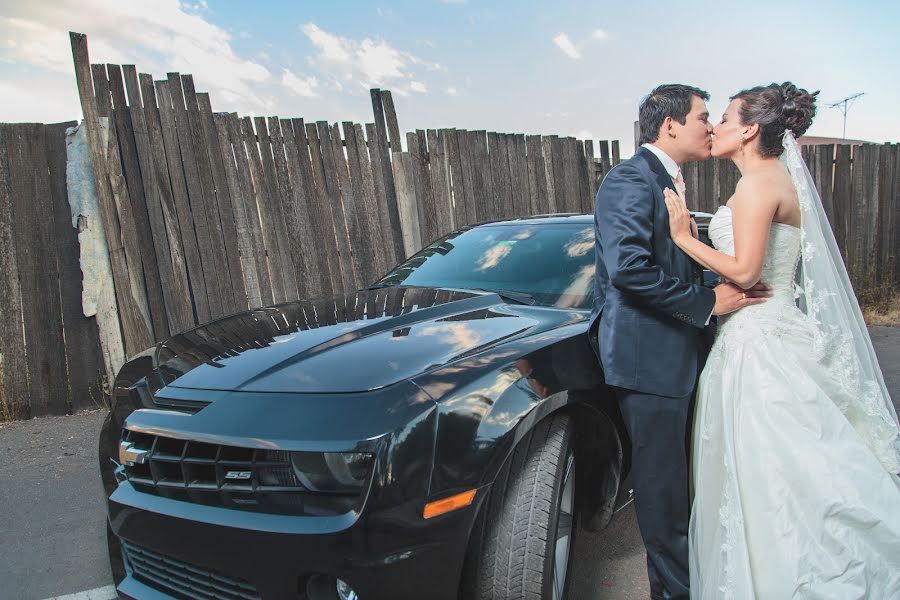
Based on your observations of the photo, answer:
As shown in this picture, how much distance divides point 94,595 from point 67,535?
65cm

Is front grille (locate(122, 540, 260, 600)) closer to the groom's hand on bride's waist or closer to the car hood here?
the car hood

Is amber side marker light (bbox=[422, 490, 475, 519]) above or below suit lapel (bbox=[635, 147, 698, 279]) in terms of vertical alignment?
below

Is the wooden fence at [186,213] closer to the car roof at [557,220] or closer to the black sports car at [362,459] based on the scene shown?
the car roof at [557,220]

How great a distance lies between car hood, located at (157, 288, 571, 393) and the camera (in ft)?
6.33

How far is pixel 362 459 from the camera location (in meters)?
1.64

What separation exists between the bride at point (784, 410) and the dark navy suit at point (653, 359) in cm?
8

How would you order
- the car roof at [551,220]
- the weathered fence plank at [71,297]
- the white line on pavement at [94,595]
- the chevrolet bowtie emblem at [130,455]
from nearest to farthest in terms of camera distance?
1. the chevrolet bowtie emblem at [130,455]
2. the white line on pavement at [94,595]
3. the car roof at [551,220]
4. the weathered fence plank at [71,297]

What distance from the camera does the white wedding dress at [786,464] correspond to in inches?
82.6

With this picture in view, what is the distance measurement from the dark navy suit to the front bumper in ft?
2.67

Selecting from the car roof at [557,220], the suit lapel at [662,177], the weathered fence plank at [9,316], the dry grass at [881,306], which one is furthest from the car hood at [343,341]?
the dry grass at [881,306]

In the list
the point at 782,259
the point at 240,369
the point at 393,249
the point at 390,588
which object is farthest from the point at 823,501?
the point at 393,249

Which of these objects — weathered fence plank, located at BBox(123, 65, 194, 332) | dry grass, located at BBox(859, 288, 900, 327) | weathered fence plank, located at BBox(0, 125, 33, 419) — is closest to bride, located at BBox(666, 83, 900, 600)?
weathered fence plank, located at BBox(123, 65, 194, 332)

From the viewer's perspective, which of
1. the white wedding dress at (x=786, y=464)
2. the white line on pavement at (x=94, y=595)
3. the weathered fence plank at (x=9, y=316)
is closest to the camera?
the white wedding dress at (x=786, y=464)

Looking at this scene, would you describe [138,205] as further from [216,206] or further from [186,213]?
[216,206]
